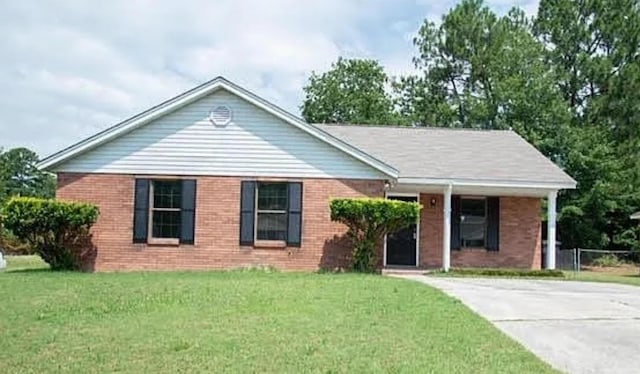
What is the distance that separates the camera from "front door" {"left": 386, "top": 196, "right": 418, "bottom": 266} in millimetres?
20484

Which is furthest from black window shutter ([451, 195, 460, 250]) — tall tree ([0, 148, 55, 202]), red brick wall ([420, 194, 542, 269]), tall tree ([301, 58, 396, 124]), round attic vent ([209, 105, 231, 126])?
tall tree ([0, 148, 55, 202])

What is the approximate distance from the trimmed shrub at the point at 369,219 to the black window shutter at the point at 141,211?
4573mm

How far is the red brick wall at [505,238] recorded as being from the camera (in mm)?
20500

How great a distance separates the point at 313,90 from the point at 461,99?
8.35 m

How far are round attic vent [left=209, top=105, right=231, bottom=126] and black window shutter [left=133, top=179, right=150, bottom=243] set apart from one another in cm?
223

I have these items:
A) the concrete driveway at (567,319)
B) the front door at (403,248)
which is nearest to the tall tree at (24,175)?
the front door at (403,248)

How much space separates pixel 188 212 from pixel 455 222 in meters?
7.93

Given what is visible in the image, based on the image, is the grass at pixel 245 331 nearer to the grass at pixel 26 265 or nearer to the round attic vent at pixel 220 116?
the grass at pixel 26 265

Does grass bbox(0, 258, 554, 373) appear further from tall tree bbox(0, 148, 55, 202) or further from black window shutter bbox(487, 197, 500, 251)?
tall tree bbox(0, 148, 55, 202)

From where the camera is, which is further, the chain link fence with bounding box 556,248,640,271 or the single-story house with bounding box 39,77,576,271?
the chain link fence with bounding box 556,248,640,271

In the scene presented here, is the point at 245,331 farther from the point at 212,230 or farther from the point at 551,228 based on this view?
the point at 551,228

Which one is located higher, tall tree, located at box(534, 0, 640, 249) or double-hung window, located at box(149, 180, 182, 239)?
tall tree, located at box(534, 0, 640, 249)

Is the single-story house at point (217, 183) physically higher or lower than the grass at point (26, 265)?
higher

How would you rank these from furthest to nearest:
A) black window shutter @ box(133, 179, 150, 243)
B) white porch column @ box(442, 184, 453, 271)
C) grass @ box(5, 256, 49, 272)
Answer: white porch column @ box(442, 184, 453, 271)
grass @ box(5, 256, 49, 272)
black window shutter @ box(133, 179, 150, 243)
